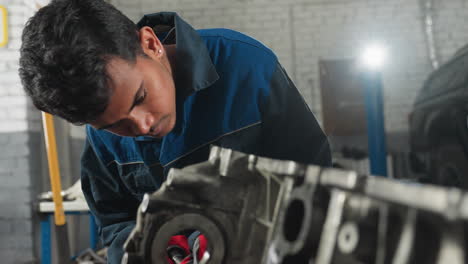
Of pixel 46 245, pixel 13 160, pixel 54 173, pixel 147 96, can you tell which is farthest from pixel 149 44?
pixel 13 160

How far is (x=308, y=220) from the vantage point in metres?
0.42

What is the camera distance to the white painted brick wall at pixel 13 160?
2.63m

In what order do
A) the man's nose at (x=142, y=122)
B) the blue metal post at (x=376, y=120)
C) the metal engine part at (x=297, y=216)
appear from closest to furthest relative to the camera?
the metal engine part at (x=297, y=216), the man's nose at (x=142, y=122), the blue metal post at (x=376, y=120)

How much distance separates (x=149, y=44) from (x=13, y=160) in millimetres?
2158

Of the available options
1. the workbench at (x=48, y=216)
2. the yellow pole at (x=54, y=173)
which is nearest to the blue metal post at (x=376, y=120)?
the workbench at (x=48, y=216)

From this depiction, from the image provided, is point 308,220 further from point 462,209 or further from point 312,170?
point 462,209

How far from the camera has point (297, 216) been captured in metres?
0.47

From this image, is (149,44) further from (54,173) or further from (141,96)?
(54,173)

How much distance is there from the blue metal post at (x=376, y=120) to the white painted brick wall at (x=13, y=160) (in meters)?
2.22

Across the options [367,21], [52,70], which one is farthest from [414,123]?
[52,70]

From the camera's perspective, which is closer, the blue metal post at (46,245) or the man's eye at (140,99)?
the man's eye at (140,99)

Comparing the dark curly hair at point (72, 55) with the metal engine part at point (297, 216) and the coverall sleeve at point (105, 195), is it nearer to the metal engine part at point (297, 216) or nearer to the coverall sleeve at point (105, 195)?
the metal engine part at point (297, 216)

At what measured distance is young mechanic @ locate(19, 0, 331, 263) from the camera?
29.4 inches

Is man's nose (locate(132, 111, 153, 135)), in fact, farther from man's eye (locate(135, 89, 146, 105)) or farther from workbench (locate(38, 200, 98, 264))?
workbench (locate(38, 200, 98, 264))
